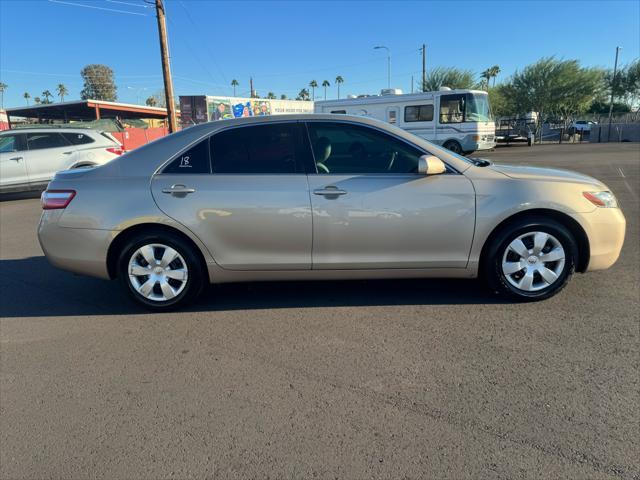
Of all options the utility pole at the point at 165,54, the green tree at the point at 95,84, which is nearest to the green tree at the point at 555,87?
the utility pole at the point at 165,54

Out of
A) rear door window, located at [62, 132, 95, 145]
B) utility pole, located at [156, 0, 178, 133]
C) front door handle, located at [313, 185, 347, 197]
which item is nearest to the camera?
front door handle, located at [313, 185, 347, 197]

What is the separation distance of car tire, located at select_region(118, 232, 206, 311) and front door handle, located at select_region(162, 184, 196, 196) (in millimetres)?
359

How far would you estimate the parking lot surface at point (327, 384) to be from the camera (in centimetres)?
229

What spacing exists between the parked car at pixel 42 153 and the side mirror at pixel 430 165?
9888 millimetres

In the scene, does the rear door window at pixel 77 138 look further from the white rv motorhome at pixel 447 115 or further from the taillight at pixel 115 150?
the white rv motorhome at pixel 447 115

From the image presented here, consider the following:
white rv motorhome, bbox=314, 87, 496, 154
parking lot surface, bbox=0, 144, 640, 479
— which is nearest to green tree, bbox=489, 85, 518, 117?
white rv motorhome, bbox=314, 87, 496, 154

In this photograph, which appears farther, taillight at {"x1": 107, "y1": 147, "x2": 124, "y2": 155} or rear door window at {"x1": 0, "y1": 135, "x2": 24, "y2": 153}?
taillight at {"x1": 107, "y1": 147, "x2": 124, "y2": 155}

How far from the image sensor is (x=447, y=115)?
20438mm

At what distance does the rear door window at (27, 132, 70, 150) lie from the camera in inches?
444

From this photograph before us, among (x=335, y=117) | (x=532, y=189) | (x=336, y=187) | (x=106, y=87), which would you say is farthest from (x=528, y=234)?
(x=106, y=87)

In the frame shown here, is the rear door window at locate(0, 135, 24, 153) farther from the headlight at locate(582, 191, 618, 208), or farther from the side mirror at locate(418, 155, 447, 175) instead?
the headlight at locate(582, 191, 618, 208)

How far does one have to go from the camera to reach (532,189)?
3.91 m

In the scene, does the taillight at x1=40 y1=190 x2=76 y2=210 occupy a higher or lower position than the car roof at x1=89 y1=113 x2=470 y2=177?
lower

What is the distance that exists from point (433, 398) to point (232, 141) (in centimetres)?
263
